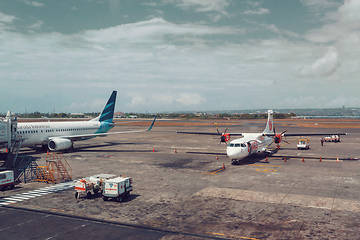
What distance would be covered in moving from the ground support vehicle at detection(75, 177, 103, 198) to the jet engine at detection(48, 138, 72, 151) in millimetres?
24222

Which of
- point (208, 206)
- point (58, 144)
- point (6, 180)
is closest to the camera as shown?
point (208, 206)

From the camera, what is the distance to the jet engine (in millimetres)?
43312

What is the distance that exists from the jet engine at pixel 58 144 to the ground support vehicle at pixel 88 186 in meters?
24.2

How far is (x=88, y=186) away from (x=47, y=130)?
28.8 meters

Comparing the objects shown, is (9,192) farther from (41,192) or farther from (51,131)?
(51,131)

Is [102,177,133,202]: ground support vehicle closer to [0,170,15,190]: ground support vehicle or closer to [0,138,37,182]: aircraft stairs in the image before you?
[0,170,15,190]: ground support vehicle

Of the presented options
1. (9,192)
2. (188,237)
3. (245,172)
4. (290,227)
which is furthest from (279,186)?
(9,192)

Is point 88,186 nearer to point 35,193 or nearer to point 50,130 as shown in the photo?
point 35,193

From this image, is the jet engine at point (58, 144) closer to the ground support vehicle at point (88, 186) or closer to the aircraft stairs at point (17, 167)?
the aircraft stairs at point (17, 167)

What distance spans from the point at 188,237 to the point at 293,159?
29919 mm

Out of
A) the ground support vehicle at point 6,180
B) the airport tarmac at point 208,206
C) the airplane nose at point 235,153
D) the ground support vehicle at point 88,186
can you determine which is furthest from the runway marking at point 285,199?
the ground support vehicle at point 6,180

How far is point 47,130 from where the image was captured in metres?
45.0

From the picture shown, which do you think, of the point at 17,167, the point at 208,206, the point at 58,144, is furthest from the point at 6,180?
the point at 58,144

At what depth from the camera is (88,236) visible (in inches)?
570
